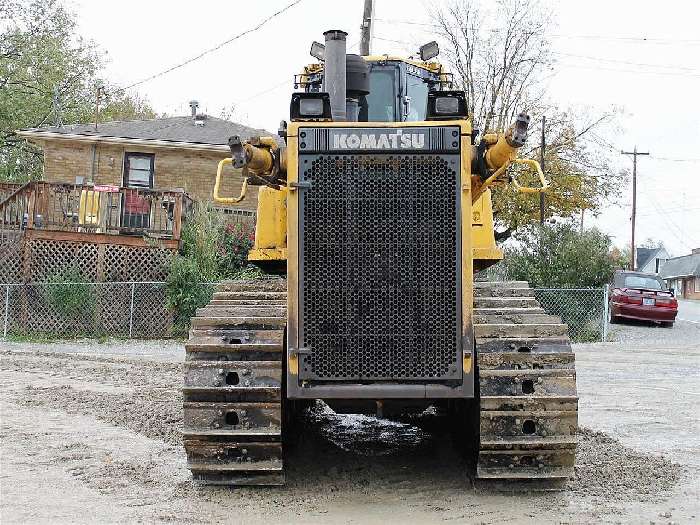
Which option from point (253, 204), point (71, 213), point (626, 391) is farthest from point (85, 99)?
point (626, 391)

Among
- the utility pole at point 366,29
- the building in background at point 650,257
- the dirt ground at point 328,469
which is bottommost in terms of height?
the dirt ground at point 328,469

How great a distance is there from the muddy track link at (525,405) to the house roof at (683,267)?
8092cm

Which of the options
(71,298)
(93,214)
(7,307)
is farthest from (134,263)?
(7,307)

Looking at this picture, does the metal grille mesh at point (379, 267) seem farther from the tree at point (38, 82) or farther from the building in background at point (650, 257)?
the building in background at point (650, 257)

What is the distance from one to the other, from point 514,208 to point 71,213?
16.7 m

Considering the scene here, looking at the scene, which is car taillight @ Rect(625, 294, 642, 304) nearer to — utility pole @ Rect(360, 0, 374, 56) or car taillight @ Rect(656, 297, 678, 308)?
car taillight @ Rect(656, 297, 678, 308)

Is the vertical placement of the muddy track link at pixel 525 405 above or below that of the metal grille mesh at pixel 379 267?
below

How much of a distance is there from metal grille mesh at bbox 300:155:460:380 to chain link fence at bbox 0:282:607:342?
14.0 m

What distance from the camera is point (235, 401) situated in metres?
6.14

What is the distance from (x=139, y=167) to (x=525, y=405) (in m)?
23.6

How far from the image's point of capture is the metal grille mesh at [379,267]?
235 inches

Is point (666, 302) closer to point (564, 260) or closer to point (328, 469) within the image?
point (564, 260)

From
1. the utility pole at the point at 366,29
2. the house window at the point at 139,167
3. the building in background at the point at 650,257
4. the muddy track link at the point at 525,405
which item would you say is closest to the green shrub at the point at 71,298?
the house window at the point at 139,167

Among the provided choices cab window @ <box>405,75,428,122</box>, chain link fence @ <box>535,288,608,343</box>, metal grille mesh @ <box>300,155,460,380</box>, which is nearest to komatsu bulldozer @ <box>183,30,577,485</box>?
metal grille mesh @ <box>300,155,460,380</box>
